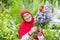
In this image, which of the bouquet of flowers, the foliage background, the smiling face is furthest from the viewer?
the foliage background

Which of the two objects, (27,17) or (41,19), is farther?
(27,17)

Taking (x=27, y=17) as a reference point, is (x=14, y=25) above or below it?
below

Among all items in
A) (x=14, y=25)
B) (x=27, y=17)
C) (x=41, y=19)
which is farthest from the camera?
(x=14, y=25)

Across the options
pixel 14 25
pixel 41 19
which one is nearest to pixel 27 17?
pixel 41 19

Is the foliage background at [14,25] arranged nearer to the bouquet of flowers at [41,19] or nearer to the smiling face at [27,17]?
the smiling face at [27,17]

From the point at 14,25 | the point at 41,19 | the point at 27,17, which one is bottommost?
the point at 14,25

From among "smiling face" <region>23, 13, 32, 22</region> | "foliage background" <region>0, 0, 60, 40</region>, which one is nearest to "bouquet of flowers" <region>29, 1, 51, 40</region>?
"smiling face" <region>23, 13, 32, 22</region>

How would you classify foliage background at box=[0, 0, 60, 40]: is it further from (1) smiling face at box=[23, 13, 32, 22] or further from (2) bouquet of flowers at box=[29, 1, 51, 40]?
(2) bouquet of flowers at box=[29, 1, 51, 40]

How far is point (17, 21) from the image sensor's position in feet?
15.8

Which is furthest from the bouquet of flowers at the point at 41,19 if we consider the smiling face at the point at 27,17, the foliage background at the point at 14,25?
the foliage background at the point at 14,25

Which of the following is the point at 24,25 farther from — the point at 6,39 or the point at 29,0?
the point at 29,0

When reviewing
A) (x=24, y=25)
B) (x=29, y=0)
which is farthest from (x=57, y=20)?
→ (x=24, y=25)

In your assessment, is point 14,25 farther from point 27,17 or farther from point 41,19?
point 41,19

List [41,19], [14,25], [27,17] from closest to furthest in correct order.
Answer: [41,19], [27,17], [14,25]
